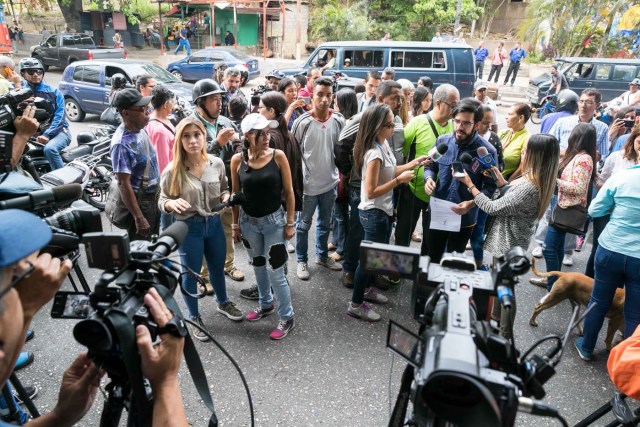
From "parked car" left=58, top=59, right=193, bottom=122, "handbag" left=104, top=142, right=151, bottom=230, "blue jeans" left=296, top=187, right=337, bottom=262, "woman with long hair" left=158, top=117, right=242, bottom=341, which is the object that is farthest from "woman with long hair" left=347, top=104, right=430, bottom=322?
"parked car" left=58, top=59, right=193, bottom=122

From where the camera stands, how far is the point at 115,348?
1349 mm

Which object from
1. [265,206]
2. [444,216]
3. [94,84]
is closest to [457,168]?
[444,216]

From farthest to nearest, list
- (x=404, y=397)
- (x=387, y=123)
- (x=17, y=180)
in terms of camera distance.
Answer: (x=387, y=123)
(x=17, y=180)
(x=404, y=397)

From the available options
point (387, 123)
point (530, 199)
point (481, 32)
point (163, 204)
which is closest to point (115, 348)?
point (163, 204)

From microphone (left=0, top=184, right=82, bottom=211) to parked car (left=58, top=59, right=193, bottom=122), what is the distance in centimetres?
859

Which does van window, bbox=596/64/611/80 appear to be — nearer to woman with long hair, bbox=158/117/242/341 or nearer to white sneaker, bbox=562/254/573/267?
white sneaker, bbox=562/254/573/267

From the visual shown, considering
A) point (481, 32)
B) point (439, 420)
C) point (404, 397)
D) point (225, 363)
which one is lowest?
point (225, 363)

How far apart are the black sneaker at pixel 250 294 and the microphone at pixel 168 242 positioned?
7.71 ft

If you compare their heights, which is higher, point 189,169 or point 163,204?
point 189,169

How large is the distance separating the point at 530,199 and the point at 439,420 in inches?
94.4

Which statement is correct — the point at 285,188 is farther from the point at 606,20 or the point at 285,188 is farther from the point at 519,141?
the point at 606,20

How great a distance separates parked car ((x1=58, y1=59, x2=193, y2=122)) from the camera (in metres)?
9.91

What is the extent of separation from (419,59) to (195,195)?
33.3ft

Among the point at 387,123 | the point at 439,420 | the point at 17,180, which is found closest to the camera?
the point at 439,420
